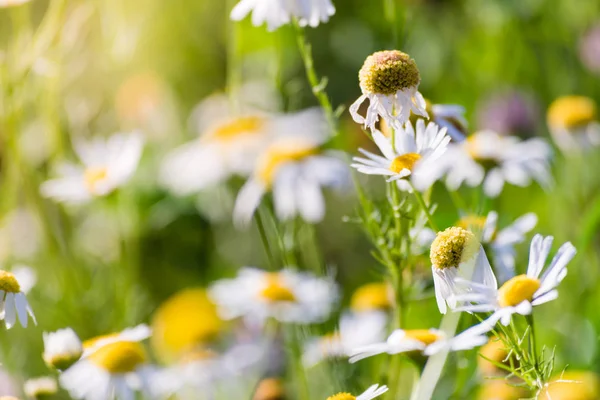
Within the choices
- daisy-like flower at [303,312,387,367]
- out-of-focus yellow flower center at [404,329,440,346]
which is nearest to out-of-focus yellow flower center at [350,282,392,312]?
daisy-like flower at [303,312,387,367]

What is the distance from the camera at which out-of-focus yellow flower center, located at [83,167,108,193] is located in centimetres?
82

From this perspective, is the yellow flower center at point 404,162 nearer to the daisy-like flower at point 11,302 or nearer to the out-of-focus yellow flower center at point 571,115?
the daisy-like flower at point 11,302

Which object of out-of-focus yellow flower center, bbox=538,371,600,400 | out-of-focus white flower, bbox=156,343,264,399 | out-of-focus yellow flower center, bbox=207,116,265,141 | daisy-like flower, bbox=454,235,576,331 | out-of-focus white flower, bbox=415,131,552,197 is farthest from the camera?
out-of-focus yellow flower center, bbox=207,116,265,141

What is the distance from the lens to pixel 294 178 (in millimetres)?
820

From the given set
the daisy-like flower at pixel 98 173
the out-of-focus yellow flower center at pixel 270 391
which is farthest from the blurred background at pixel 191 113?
the out-of-focus yellow flower center at pixel 270 391

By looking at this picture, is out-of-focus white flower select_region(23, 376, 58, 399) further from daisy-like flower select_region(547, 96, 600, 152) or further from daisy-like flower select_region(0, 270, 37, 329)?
daisy-like flower select_region(547, 96, 600, 152)

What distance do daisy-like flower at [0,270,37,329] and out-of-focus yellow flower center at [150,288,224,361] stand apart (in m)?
0.43

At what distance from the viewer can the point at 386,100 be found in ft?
1.49

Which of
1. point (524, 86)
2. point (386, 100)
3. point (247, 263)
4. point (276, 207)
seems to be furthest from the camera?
point (524, 86)

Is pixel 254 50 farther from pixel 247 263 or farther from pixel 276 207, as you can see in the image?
pixel 276 207

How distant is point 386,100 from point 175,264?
2.84 feet

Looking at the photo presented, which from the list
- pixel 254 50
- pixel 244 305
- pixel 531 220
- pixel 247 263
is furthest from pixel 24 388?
pixel 254 50

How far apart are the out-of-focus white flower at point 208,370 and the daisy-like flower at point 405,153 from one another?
0.32m

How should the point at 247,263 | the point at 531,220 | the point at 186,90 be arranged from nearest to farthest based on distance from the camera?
→ the point at 531,220, the point at 247,263, the point at 186,90
